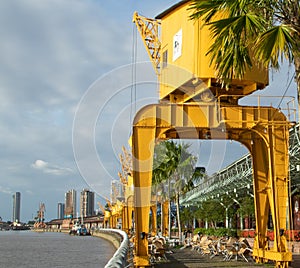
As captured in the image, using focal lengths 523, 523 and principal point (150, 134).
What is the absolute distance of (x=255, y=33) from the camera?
41.0ft

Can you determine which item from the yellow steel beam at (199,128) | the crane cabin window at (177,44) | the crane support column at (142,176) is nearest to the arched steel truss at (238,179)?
the yellow steel beam at (199,128)

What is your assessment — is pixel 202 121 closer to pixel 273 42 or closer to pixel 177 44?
pixel 177 44

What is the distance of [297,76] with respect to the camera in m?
12.4

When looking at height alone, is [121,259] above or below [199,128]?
below

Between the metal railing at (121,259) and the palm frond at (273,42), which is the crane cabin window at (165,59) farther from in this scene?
the palm frond at (273,42)

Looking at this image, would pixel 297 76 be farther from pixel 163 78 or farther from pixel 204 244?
pixel 204 244

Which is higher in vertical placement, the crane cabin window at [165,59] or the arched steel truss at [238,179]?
the crane cabin window at [165,59]

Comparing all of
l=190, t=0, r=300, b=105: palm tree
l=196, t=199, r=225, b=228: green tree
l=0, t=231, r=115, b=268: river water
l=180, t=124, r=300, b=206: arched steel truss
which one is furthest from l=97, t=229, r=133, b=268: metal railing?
l=196, t=199, r=225, b=228: green tree

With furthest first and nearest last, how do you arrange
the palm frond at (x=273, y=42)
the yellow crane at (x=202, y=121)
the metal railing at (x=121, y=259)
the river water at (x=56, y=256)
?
the river water at (x=56, y=256)
the yellow crane at (x=202, y=121)
the palm frond at (x=273, y=42)
the metal railing at (x=121, y=259)

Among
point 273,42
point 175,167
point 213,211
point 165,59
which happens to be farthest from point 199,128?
point 213,211

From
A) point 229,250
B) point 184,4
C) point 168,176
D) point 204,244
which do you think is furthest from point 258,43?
point 168,176

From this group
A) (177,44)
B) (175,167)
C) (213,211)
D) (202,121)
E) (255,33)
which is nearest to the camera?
(255,33)

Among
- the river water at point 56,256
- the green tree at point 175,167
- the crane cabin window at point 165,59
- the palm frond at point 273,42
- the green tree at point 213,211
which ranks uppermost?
the crane cabin window at point 165,59

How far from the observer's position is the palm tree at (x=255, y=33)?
11516 millimetres
